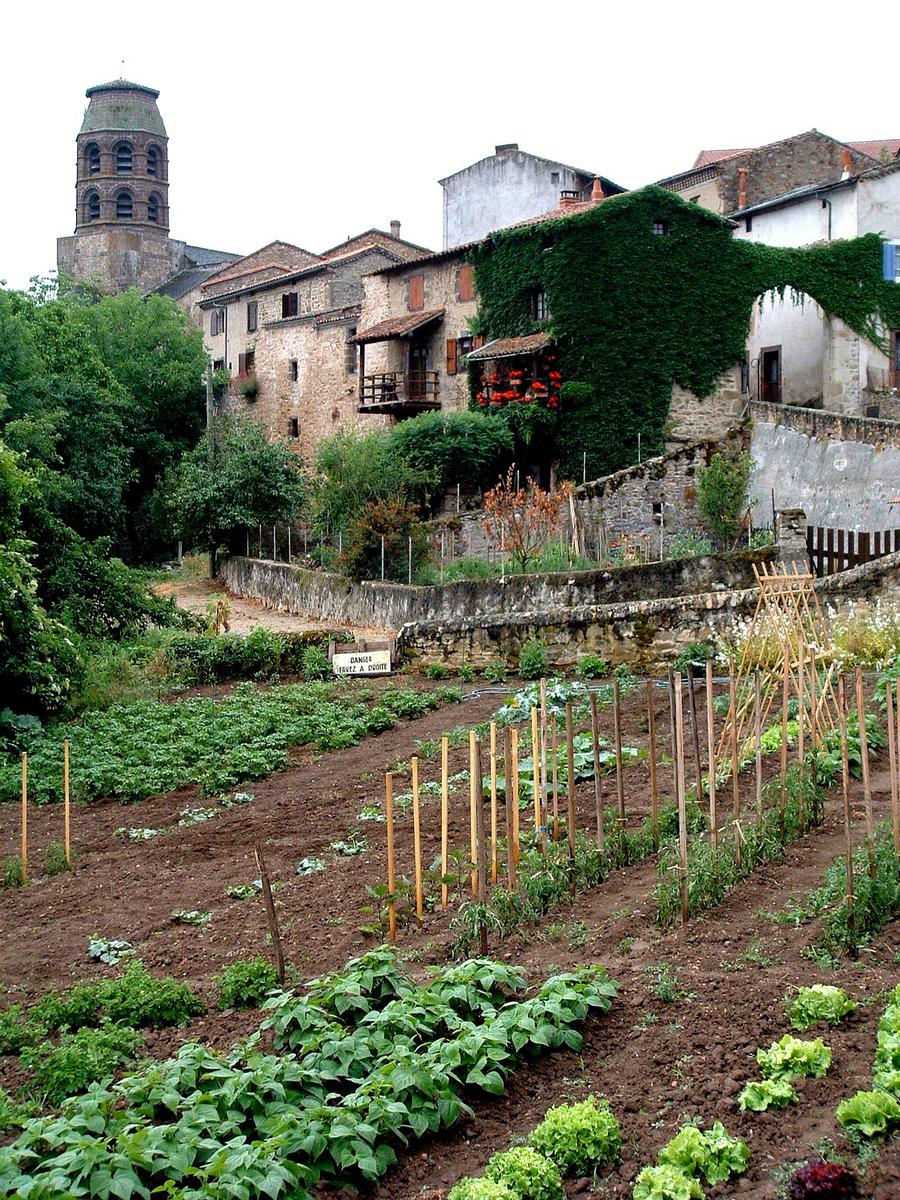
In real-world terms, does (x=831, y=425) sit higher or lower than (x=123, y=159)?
lower

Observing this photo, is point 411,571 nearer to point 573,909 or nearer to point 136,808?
point 136,808

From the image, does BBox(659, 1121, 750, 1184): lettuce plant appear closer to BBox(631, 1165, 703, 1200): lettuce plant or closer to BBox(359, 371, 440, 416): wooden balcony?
BBox(631, 1165, 703, 1200): lettuce plant

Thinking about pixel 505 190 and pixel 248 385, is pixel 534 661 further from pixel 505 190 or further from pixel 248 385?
pixel 248 385

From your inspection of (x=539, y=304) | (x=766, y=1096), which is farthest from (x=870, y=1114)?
(x=539, y=304)

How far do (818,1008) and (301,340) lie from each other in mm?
45521

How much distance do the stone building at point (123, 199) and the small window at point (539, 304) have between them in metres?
36.9

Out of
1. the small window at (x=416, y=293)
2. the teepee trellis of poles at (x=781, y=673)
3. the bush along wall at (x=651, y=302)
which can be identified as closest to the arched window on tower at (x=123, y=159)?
the small window at (x=416, y=293)

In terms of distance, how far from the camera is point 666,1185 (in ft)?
17.6

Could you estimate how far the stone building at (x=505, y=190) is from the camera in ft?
145

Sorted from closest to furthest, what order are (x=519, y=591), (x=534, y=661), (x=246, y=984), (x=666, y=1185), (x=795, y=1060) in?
(x=666, y=1185), (x=795, y=1060), (x=246, y=984), (x=534, y=661), (x=519, y=591)

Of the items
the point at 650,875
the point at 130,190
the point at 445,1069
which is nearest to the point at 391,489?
the point at 650,875

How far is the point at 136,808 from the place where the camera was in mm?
13703

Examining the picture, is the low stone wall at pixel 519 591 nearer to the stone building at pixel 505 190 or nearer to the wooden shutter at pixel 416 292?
the wooden shutter at pixel 416 292

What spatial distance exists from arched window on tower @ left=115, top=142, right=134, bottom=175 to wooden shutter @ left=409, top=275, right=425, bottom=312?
36413 mm
